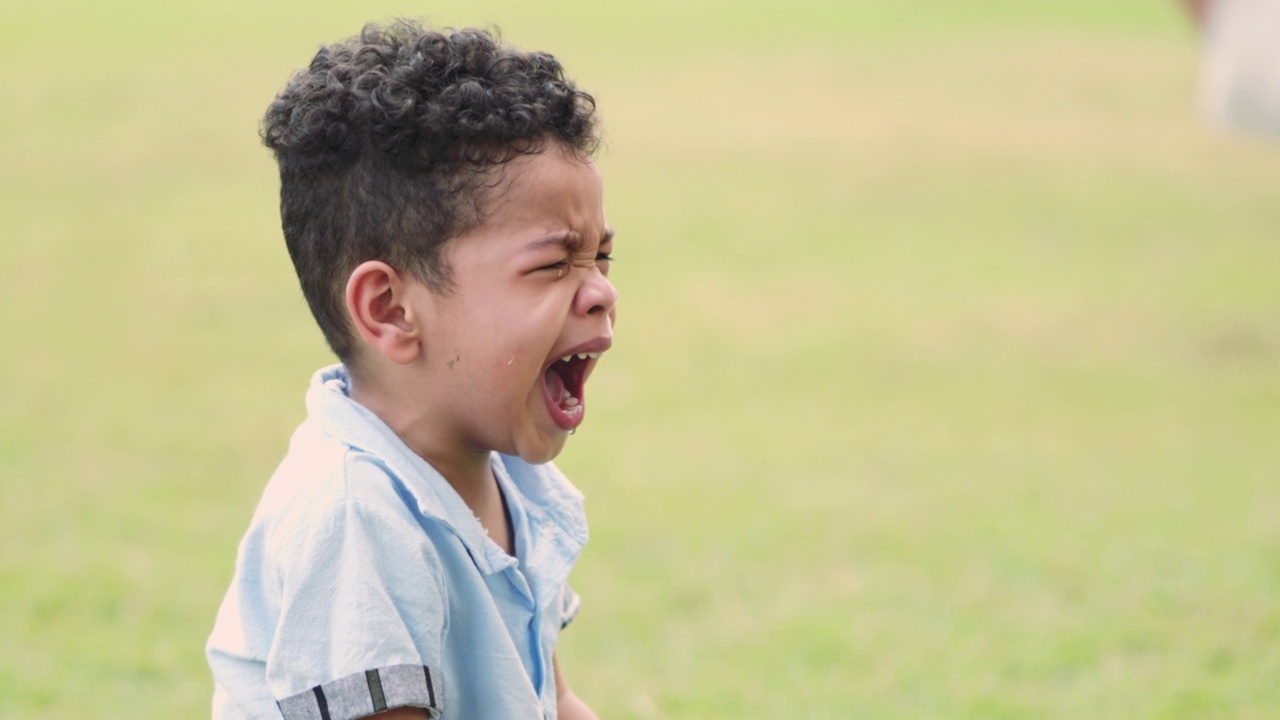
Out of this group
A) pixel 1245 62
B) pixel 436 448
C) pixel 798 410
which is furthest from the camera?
pixel 798 410

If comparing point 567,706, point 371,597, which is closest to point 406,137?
point 371,597

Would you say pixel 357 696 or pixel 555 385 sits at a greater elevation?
pixel 555 385

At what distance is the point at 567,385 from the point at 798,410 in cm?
370

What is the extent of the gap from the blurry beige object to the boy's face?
349 centimetres

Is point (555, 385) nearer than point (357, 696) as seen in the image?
No

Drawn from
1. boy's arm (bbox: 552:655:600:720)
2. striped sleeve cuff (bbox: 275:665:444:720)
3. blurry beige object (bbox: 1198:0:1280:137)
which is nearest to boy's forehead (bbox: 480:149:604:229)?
striped sleeve cuff (bbox: 275:665:444:720)

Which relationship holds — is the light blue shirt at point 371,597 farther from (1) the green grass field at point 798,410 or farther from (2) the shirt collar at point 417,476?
(1) the green grass field at point 798,410

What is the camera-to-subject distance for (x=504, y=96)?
1701 mm

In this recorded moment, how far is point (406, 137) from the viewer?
1.69m

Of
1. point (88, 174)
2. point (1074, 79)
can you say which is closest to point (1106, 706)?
point (88, 174)

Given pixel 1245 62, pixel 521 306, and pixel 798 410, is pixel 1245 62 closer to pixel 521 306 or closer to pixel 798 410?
pixel 798 410

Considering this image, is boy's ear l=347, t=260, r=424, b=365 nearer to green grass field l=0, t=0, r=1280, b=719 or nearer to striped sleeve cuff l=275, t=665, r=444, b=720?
striped sleeve cuff l=275, t=665, r=444, b=720

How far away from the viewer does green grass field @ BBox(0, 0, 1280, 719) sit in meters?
3.48

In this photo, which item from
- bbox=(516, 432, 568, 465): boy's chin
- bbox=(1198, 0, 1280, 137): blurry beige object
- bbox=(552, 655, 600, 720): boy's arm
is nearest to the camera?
bbox=(516, 432, 568, 465): boy's chin
